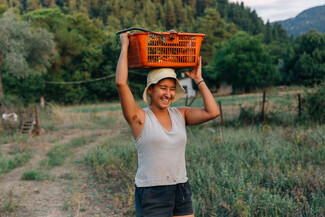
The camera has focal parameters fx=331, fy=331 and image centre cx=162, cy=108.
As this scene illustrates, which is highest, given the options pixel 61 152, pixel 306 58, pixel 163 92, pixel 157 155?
pixel 306 58

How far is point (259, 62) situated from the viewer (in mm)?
44781

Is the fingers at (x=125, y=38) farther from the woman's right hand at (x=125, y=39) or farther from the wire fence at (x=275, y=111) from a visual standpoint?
the wire fence at (x=275, y=111)

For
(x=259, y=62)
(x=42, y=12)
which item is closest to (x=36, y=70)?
(x=42, y=12)

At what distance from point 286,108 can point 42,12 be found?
149 ft

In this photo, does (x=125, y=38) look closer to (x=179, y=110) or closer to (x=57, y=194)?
(x=179, y=110)

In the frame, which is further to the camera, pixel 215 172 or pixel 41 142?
pixel 41 142

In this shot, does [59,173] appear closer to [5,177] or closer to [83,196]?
[5,177]

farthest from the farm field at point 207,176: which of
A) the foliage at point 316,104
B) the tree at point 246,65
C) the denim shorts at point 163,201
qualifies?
the tree at point 246,65

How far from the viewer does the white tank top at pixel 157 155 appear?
2.44m

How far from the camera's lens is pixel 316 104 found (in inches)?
382

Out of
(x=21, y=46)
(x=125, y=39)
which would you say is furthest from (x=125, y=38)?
(x=21, y=46)

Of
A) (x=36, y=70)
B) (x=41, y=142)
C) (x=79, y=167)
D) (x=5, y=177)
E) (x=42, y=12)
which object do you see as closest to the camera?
(x=5, y=177)

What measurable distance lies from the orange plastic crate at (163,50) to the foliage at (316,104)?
8.02m

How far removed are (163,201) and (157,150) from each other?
1.22 ft
